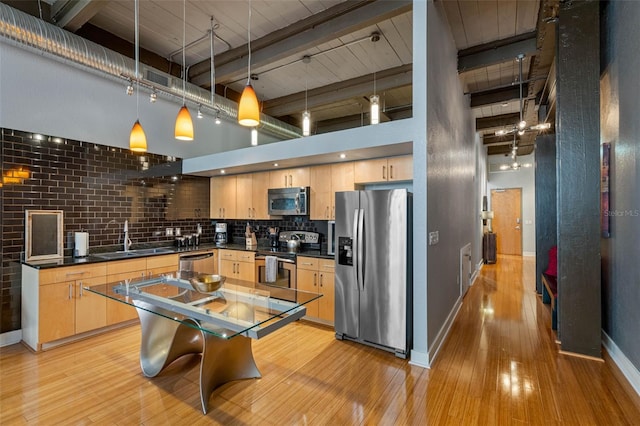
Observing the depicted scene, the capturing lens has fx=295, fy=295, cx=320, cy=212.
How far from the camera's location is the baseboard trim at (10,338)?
10.4 feet

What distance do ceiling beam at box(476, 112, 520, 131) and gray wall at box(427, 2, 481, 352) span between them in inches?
97.9

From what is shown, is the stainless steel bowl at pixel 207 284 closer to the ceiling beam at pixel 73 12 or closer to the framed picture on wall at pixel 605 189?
the ceiling beam at pixel 73 12

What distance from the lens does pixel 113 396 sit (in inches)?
92.4

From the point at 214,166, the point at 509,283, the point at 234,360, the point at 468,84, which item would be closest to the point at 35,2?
the point at 214,166

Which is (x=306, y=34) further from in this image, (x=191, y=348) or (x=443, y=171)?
(x=191, y=348)

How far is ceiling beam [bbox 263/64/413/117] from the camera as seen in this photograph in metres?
4.67

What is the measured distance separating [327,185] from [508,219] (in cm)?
854

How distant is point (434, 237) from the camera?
308cm

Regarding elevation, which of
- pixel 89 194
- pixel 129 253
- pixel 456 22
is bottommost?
pixel 129 253

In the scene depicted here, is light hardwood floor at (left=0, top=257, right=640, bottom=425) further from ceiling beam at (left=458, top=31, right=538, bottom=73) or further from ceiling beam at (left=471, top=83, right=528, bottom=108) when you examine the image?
ceiling beam at (left=471, top=83, right=528, bottom=108)

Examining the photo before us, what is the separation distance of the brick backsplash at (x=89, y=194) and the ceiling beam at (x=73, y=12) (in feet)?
4.22

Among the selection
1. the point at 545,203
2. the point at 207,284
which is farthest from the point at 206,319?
the point at 545,203

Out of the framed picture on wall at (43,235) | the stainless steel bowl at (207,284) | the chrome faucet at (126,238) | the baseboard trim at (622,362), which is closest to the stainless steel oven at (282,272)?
the stainless steel bowl at (207,284)

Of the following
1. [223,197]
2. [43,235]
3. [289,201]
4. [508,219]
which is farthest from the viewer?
[508,219]
